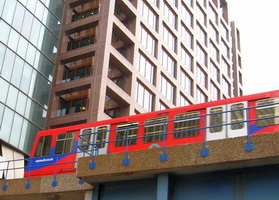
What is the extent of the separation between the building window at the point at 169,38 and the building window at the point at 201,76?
23.6 ft

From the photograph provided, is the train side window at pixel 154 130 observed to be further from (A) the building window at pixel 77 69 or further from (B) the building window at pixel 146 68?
(B) the building window at pixel 146 68

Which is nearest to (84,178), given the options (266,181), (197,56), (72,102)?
(266,181)

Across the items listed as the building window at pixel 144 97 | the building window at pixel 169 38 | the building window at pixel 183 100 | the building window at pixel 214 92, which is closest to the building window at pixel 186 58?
the building window at pixel 169 38

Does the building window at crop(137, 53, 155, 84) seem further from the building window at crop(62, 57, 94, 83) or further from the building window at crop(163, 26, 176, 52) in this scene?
the building window at crop(163, 26, 176, 52)

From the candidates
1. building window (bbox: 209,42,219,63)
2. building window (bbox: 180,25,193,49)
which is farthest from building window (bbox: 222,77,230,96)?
building window (bbox: 180,25,193,49)

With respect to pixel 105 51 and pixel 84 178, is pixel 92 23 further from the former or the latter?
pixel 84 178

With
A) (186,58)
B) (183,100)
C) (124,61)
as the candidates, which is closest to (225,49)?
(186,58)

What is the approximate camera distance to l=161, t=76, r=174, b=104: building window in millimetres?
54406

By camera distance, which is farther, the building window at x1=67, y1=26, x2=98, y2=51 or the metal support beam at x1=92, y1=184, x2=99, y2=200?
the building window at x1=67, y1=26, x2=98, y2=51

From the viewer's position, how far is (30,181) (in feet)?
53.1

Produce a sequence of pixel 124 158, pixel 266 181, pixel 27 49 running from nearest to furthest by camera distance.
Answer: pixel 266 181
pixel 124 158
pixel 27 49

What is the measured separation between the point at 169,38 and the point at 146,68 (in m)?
9.32

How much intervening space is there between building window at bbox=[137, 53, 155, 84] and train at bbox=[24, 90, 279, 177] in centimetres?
2342

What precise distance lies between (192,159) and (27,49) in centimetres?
3244
